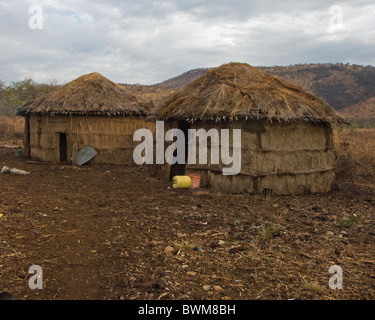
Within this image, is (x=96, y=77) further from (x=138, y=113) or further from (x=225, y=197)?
(x=225, y=197)

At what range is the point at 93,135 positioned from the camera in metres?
12.4

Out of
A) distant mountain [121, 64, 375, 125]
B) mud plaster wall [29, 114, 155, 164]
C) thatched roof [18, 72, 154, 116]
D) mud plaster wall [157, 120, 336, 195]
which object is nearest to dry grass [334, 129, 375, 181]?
mud plaster wall [157, 120, 336, 195]

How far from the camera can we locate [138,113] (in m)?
12.7

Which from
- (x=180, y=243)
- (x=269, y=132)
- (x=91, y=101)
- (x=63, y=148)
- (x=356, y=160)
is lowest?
(x=180, y=243)

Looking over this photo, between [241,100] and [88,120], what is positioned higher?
[241,100]

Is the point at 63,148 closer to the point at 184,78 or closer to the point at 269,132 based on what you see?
the point at 269,132

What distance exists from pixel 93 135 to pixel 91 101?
46.2 inches

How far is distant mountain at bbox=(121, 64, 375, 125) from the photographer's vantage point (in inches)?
1247

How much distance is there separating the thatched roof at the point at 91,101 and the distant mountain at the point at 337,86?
1576 cm

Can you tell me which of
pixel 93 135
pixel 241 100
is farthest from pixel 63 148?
pixel 241 100

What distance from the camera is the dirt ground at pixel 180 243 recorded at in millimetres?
3635

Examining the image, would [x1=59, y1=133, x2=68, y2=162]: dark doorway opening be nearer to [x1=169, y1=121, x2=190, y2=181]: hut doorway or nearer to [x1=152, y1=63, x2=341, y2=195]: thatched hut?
[x1=169, y1=121, x2=190, y2=181]: hut doorway

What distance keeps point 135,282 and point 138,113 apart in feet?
31.3
